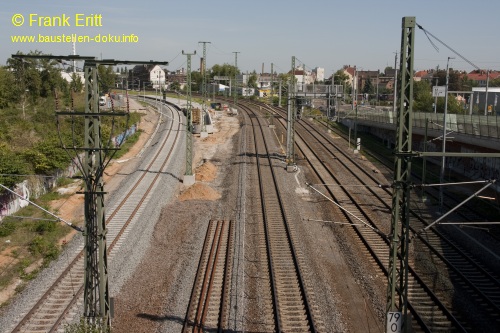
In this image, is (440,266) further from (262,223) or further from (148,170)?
(148,170)

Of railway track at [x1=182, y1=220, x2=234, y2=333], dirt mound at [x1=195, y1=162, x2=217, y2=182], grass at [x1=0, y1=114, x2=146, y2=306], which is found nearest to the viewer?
railway track at [x1=182, y1=220, x2=234, y2=333]

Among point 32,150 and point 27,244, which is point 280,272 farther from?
point 32,150

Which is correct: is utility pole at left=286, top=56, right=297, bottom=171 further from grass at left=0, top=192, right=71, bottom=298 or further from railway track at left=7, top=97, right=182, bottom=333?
grass at left=0, top=192, right=71, bottom=298

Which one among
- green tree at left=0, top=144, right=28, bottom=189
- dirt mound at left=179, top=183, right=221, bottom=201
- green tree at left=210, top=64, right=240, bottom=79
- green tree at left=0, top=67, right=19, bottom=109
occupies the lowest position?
dirt mound at left=179, top=183, right=221, bottom=201

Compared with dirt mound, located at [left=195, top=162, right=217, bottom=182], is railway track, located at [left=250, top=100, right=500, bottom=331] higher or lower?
lower

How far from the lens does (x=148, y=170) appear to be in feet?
132

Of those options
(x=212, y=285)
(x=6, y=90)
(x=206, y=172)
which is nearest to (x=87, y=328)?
(x=212, y=285)

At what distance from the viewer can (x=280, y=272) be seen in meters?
20.5

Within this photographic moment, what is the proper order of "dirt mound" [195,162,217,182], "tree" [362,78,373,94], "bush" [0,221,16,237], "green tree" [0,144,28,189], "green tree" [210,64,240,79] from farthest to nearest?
1. "tree" [362,78,373,94]
2. "green tree" [210,64,240,79]
3. "dirt mound" [195,162,217,182]
4. "green tree" [0,144,28,189]
5. "bush" [0,221,16,237]

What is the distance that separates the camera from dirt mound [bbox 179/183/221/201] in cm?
3297

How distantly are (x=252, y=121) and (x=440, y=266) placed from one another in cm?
5588

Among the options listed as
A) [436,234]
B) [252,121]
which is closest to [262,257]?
[436,234]

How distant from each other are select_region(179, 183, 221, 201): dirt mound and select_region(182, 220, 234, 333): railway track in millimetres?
6811

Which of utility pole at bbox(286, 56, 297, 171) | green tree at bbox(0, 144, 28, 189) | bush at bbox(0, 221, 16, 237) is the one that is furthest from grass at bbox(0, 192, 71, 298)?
utility pole at bbox(286, 56, 297, 171)
